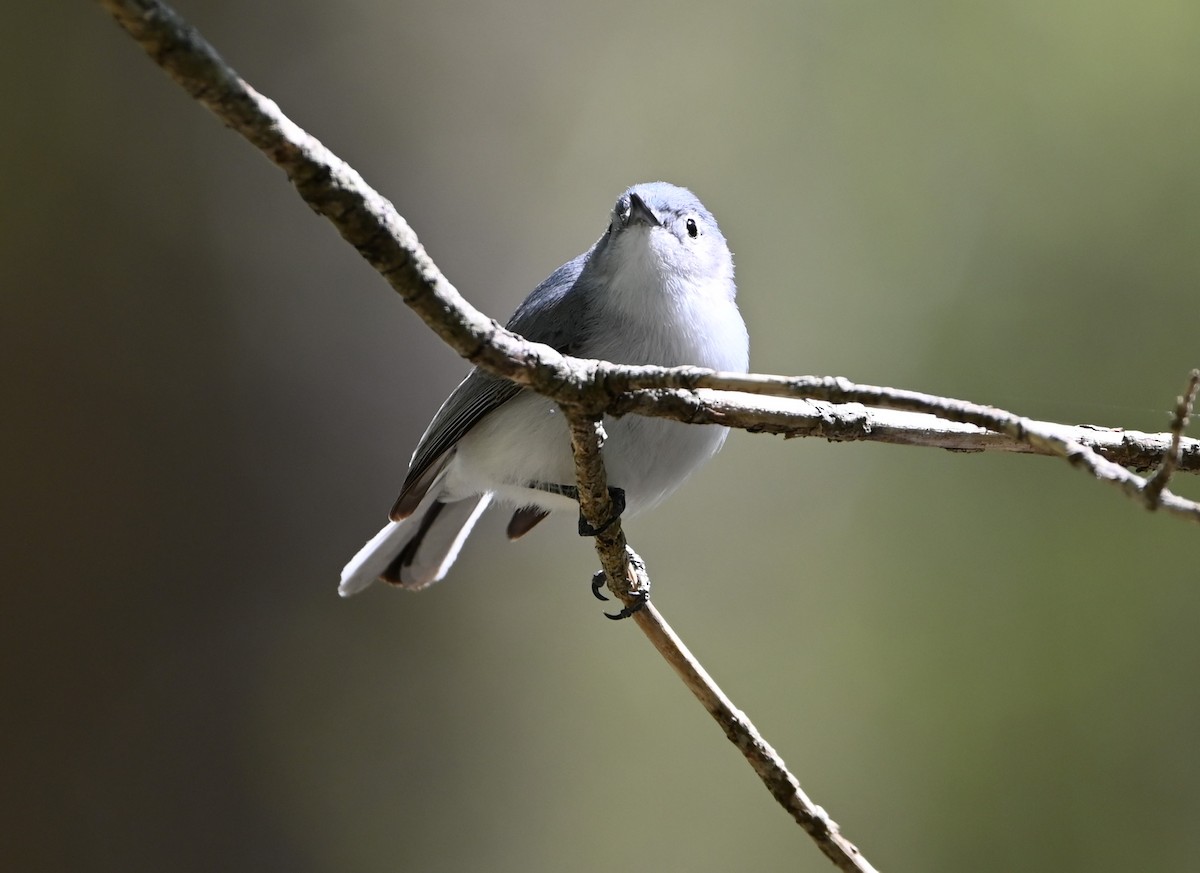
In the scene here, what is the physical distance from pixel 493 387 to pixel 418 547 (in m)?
0.49

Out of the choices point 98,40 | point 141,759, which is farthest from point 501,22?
point 141,759

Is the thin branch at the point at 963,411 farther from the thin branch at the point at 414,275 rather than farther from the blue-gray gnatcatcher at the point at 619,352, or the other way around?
the blue-gray gnatcatcher at the point at 619,352

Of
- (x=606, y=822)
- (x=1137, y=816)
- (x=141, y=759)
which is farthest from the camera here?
(x=606, y=822)

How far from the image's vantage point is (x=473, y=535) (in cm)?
265

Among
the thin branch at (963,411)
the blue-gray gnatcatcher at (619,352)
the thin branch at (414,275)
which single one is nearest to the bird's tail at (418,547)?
the blue-gray gnatcatcher at (619,352)

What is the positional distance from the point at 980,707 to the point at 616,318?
1745 millimetres

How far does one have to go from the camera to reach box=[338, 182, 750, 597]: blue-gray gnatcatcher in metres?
1.53

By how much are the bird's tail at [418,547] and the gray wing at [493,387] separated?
104mm

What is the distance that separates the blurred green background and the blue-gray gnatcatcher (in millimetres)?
540

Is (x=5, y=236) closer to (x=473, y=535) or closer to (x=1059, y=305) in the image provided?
(x=473, y=535)

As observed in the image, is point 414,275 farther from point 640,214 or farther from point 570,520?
point 570,520

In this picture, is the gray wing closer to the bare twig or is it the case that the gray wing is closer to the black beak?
the black beak

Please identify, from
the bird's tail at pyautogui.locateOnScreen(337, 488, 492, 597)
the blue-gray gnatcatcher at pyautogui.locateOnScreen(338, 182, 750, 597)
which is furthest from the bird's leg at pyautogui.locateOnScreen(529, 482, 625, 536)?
the bird's tail at pyautogui.locateOnScreen(337, 488, 492, 597)

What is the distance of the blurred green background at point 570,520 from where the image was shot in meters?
2.00
